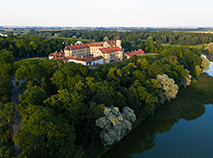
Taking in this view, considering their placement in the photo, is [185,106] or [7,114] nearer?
[7,114]

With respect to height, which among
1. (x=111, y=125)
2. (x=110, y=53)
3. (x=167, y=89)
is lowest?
(x=111, y=125)

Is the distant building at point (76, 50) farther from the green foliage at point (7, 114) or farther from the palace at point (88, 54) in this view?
the green foliage at point (7, 114)

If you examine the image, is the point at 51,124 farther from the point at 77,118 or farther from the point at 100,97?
the point at 100,97

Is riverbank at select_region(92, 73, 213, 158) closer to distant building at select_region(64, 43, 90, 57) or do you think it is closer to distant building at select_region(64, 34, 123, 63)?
distant building at select_region(64, 34, 123, 63)

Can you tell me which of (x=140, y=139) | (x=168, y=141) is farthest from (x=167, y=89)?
(x=140, y=139)

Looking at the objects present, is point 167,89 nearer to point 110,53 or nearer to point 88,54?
point 110,53

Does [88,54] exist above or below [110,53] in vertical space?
below

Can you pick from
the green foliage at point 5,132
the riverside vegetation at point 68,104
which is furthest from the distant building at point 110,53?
the green foliage at point 5,132
